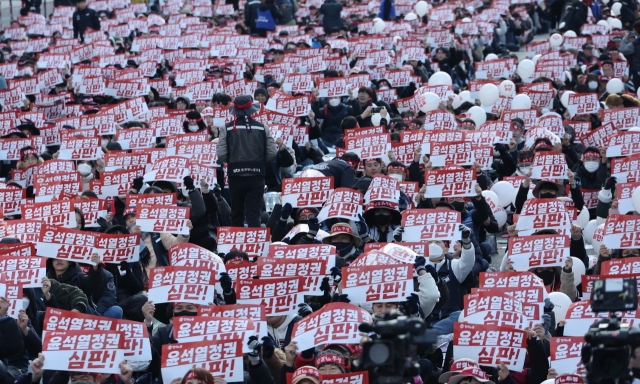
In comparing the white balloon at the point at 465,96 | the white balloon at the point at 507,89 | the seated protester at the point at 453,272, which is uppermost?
the white balloon at the point at 507,89

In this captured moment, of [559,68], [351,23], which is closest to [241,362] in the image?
[559,68]

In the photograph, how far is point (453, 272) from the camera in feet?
37.9

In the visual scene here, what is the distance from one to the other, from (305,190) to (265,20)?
15.8 meters

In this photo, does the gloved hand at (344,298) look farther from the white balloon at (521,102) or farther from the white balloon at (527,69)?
the white balloon at (527,69)

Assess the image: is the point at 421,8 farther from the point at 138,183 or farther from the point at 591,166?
the point at 138,183

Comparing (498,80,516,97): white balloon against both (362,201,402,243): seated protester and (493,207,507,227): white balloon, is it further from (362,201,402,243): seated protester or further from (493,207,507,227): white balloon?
(362,201,402,243): seated protester

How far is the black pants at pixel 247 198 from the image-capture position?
14.0 meters

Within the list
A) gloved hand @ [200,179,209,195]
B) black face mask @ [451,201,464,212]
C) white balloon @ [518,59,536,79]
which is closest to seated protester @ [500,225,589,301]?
black face mask @ [451,201,464,212]

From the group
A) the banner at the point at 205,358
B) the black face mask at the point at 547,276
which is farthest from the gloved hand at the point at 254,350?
the black face mask at the point at 547,276

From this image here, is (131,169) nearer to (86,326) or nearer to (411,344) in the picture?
(86,326)

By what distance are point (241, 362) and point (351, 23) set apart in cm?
2266

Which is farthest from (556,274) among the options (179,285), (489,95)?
(489,95)

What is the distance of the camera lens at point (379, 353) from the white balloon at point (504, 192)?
360 inches

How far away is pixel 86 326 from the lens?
9344 mm
